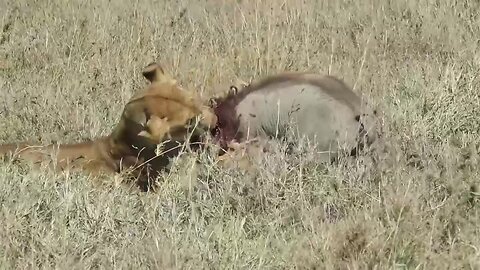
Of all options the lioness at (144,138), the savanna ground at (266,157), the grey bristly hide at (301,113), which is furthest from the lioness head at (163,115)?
the savanna ground at (266,157)

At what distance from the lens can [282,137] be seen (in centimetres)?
402

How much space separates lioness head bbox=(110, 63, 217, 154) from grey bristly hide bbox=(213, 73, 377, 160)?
5.9 inches

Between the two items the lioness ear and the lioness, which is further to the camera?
the lioness ear

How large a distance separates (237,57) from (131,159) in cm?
206

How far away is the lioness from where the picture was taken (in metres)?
4.00

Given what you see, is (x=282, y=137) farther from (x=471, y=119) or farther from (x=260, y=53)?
(x=260, y=53)

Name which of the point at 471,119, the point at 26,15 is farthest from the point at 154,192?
the point at 26,15

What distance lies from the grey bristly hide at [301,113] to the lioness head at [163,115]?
0.15 metres

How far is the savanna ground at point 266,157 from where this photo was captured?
280 cm

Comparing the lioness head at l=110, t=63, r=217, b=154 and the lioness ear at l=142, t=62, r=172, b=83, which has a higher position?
the lioness ear at l=142, t=62, r=172, b=83

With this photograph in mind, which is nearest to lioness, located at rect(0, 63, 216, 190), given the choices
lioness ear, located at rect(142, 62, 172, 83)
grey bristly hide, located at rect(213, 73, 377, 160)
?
lioness ear, located at rect(142, 62, 172, 83)

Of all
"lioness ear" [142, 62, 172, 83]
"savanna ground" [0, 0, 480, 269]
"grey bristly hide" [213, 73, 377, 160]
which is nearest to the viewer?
"savanna ground" [0, 0, 480, 269]

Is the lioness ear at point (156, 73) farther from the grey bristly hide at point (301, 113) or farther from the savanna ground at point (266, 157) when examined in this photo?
the savanna ground at point (266, 157)

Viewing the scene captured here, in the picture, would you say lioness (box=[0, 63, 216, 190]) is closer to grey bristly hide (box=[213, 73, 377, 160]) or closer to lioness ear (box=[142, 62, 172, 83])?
lioness ear (box=[142, 62, 172, 83])
